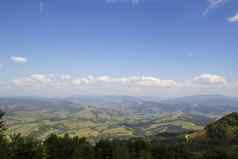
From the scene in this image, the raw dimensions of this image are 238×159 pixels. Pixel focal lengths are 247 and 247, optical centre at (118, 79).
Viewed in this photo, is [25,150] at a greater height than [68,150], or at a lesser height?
greater

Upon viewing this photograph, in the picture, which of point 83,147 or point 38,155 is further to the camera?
point 83,147

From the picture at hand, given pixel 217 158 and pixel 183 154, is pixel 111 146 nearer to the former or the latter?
pixel 183 154

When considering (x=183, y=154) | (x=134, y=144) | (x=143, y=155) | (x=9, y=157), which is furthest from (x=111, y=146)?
(x=9, y=157)

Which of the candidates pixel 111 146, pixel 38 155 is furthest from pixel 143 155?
pixel 38 155

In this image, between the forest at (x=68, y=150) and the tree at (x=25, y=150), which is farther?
the forest at (x=68, y=150)

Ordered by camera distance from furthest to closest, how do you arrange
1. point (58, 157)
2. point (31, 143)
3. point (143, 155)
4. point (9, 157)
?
point (143, 155) → point (58, 157) → point (31, 143) → point (9, 157)

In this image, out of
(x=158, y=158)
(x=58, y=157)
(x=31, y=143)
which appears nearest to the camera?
(x=31, y=143)

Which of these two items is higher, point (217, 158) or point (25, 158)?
point (25, 158)

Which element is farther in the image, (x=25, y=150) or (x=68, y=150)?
(x=68, y=150)

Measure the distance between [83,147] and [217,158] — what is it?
2453 inches

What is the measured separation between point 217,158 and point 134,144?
38.0 m

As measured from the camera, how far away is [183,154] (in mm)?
115562

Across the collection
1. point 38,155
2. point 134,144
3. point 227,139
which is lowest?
point 227,139

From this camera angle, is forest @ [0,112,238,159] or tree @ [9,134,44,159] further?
forest @ [0,112,238,159]
